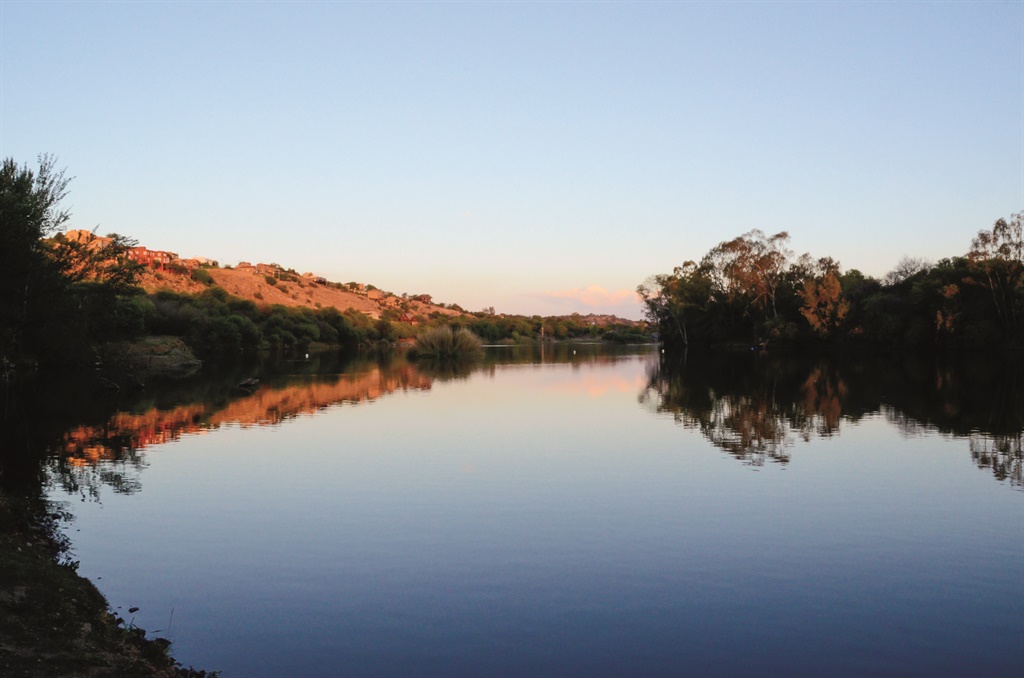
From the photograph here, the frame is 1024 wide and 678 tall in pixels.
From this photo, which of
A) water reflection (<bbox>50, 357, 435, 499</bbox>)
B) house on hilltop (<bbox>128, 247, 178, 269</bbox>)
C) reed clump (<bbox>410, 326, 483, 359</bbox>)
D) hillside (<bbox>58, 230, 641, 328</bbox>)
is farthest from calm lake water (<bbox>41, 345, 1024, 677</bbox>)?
house on hilltop (<bbox>128, 247, 178, 269</bbox>)

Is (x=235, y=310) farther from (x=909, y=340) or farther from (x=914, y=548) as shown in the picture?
(x=914, y=548)

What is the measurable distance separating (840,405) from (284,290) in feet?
391

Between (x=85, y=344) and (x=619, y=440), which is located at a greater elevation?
(x=85, y=344)

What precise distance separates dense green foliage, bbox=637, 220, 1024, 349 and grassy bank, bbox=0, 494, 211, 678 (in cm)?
7537

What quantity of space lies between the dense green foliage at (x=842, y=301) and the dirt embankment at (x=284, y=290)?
59.3m

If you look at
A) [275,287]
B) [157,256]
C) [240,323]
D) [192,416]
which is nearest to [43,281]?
[192,416]

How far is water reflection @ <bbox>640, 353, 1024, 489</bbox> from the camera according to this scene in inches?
763

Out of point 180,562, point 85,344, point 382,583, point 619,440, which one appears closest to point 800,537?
point 382,583

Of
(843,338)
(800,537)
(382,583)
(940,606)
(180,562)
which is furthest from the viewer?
(843,338)

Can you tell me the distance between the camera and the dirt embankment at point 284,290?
110 meters

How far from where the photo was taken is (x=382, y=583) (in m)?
9.28

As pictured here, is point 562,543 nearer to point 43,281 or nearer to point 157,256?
point 43,281

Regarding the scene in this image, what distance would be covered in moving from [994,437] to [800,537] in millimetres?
12079

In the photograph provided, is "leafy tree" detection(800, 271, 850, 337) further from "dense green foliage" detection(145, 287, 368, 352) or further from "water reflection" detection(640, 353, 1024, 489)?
"dense green foliage" detection(145, 287, 368, 352)
